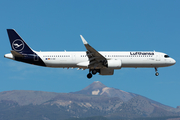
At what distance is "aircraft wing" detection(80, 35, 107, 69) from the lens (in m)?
58.8

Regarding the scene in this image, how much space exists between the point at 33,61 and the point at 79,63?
31.8 feet

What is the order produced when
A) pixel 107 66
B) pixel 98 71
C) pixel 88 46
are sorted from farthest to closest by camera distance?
pixel 98 71, pixel 107 66, pixel 88 46

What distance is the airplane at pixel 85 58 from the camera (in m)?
61.6

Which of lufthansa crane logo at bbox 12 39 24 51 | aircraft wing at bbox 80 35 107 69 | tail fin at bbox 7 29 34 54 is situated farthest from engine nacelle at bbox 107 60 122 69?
lufthansa crane logo at bbox 12 39 24 51

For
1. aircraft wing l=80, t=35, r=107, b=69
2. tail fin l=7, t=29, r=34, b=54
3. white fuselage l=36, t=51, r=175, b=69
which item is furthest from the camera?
tail fin l=7, t=29, r=34, b=54

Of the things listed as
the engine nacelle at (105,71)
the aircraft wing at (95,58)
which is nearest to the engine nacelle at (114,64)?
the aircraft wing at (95,58)

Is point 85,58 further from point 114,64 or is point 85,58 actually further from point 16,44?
point 16,44

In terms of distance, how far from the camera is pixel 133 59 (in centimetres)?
6362

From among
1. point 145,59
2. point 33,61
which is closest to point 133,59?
point 145,59

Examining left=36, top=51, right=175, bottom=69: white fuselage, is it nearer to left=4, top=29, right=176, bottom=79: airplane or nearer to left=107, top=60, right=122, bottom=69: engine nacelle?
left=4, top=29, right=176, bottom=79: airplane

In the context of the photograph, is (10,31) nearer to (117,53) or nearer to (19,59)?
(19,59)

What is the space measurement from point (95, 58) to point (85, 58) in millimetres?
3229

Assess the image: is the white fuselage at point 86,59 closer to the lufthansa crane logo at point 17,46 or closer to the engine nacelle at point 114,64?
the engine nacelle at point 114,64

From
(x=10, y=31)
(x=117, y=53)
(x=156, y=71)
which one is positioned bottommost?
(x=156, y=71)
